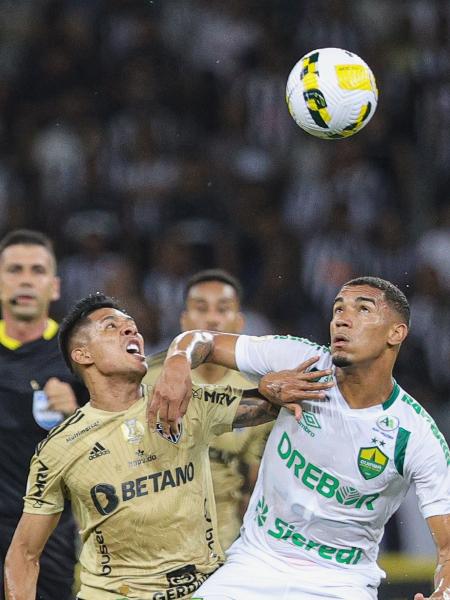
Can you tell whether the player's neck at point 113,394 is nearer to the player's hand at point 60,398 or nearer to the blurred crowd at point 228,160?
the player's hand at point 60,398

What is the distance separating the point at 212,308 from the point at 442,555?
104 inches

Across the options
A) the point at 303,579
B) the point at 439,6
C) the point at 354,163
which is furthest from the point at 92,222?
the point at 303,579

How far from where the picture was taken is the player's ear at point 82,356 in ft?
17.0

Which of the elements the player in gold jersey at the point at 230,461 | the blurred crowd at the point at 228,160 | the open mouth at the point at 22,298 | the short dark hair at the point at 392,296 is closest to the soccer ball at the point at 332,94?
the short dark hair at the point at 392,296

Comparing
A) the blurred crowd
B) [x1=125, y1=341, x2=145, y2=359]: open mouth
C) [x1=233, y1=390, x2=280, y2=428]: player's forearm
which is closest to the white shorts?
[x1=233, y1=390, x2=280, y2=428]: player's forearm

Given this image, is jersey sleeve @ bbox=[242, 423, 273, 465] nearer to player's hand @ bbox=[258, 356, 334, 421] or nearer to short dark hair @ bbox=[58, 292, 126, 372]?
player's hand @ bbox=[258, 356, 334, 421]

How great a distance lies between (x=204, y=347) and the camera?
5.16 meters

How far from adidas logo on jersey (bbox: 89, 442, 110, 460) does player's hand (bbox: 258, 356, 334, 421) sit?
675 millimetres

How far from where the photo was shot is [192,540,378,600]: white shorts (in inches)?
192

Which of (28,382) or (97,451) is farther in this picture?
(28,382)

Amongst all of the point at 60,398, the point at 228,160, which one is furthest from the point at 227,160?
the point at 60,398

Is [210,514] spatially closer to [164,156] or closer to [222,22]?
[164,156]

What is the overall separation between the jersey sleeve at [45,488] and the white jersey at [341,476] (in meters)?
0.81

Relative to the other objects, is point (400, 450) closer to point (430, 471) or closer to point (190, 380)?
point (430, 471)
